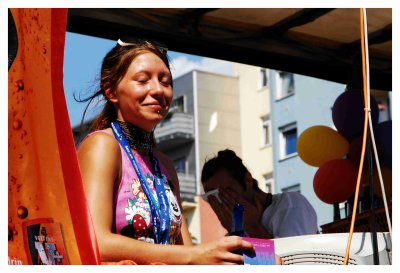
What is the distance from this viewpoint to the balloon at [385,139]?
4941 mm

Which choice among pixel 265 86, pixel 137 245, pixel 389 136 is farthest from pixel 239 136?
pixel 137 245

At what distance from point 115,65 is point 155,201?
42 centimetres

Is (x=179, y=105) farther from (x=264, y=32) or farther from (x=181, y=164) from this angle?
(x=264, y=32)

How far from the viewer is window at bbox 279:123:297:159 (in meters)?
36.2

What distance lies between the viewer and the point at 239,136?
144 feet

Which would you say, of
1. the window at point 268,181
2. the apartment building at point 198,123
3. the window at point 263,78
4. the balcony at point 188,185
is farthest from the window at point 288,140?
the balcony at point 188,185

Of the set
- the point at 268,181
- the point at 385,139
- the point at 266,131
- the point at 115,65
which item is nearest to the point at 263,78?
the point at 266,131

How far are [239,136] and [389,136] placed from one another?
38868 millimetres

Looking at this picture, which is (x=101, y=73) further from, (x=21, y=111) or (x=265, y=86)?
(x=265, y=86)

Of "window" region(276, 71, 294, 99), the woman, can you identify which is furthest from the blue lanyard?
"window" region(276, 71, 294, 99)

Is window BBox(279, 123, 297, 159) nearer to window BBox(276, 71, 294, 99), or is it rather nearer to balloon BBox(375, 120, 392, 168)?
window BBox(276, 71, 294, 99)

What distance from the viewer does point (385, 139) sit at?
201 inches

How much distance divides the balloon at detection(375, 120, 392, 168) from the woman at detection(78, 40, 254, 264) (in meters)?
2.28

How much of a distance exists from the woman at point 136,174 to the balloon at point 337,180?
7.27 feet
